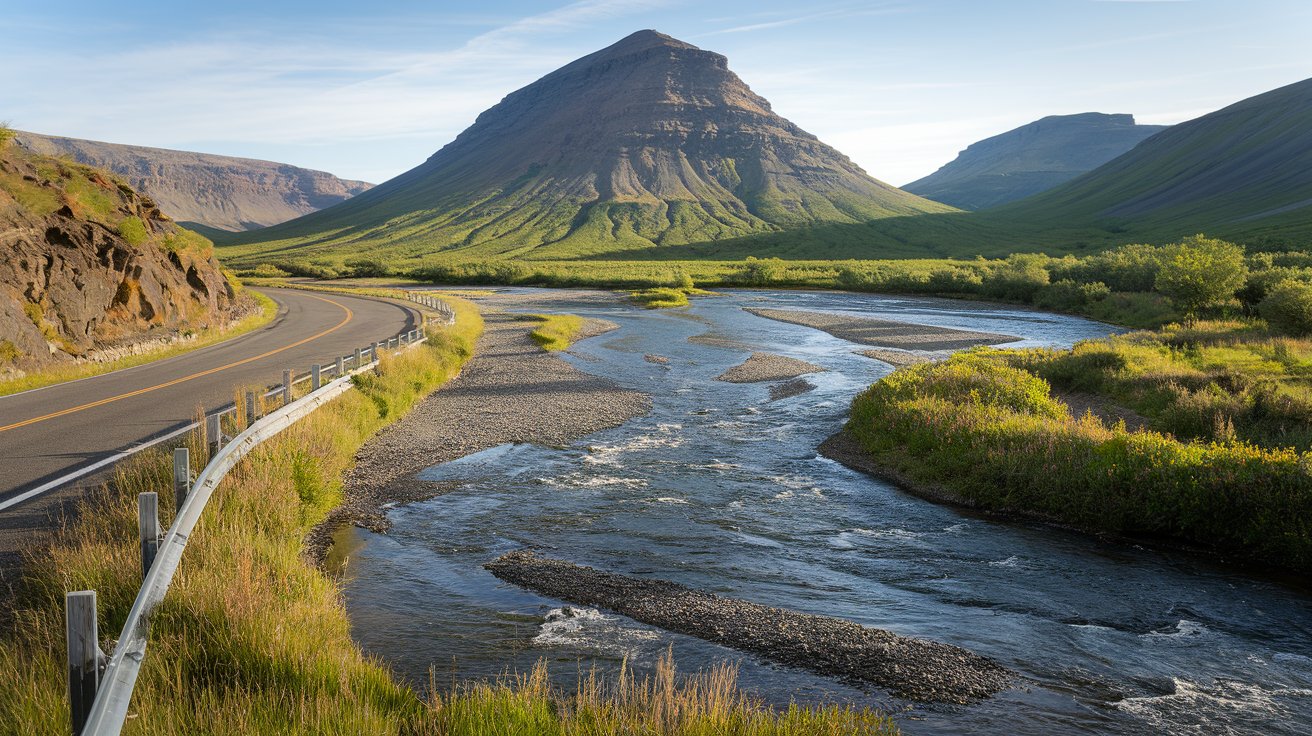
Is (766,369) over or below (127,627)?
below

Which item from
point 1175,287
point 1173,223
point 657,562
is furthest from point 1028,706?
point 1173,223

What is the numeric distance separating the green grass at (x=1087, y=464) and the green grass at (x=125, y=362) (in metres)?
20.1

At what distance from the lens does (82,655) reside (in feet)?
14.2

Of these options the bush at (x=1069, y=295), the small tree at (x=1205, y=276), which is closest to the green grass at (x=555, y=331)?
the small tree at (x=1205, y=276)

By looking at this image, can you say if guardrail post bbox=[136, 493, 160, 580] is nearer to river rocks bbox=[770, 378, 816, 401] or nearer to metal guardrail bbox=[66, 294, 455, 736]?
metal guardrail bbox=[66, 294, 455, 736]

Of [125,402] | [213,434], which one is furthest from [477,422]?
[213,434]

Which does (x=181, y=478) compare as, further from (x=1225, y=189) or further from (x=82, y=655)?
(x=1225, y=189)

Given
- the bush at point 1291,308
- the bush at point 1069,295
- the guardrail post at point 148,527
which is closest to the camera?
the guardrail post at point 148,527

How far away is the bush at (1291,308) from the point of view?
99.2ft

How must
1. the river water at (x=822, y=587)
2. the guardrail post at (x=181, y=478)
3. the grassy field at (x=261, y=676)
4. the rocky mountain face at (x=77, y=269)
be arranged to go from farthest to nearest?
the rocky mountain face at (x=77, y=269) → the river water at (x=822, y=587) → the guardrail post at (x=181, y=478) → the grassy field at (x=261, y=676)

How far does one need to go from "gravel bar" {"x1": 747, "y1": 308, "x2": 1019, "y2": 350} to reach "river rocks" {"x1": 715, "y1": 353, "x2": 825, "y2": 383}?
8.29m

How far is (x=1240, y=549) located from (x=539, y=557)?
10.00 m

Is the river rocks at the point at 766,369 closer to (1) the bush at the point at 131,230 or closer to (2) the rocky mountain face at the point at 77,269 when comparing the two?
(2) the rocky mountain face at the point at 77,269

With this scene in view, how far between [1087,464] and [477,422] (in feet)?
43.5
